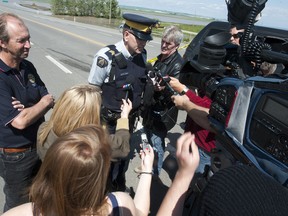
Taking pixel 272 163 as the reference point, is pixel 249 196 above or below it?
above

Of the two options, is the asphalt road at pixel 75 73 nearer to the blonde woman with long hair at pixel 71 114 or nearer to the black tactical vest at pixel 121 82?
the black tactical vest at pixel 121 82

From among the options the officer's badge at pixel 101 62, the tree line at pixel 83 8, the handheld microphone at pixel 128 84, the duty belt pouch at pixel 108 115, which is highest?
the officer's badge at pixel 101 62

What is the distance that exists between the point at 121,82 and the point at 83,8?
174 ft

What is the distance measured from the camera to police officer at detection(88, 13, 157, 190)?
3209mm

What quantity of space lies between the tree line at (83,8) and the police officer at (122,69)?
4844cm

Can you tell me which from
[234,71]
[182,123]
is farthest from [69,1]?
[234,71]

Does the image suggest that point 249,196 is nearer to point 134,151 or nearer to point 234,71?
point 234,71

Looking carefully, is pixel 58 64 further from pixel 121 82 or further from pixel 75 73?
pixel 121 82

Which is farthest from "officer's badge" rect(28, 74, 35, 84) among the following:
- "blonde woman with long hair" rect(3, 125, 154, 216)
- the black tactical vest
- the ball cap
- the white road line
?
the white road line

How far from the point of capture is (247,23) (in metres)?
2.00

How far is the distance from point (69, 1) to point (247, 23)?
56.4 meters

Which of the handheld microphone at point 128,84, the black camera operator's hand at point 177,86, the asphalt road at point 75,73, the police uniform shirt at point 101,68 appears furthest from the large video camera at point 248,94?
the asphalt road at point 75,73

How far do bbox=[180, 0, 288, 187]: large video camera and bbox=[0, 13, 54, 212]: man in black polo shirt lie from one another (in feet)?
4.82

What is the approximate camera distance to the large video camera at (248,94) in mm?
1526
